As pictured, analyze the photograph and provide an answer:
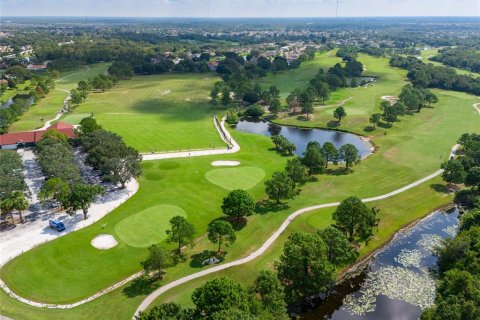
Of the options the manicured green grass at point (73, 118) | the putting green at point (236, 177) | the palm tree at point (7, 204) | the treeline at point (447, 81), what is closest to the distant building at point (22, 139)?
the manicured green grass at point (73, 118)

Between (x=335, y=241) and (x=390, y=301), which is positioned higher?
(x=335, y=241)

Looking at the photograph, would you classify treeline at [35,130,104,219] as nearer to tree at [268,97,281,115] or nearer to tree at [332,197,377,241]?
tree at [332,197,377,241]

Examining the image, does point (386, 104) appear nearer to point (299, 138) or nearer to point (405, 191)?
point (299, 138)

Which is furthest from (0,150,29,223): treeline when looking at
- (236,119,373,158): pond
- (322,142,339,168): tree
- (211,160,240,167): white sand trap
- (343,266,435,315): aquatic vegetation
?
(236,119,373,158): pond

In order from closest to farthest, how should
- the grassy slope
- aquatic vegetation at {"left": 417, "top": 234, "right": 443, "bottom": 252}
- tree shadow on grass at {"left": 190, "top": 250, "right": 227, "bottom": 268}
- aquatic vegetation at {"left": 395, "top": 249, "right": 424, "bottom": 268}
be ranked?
tree shadow on grass at {"left": 190, "top": 250, "right": 227, "bottom": 268}
aquatic vegetation at {"left": 395, "top": 249, "right": 424, "bottom": 268}
aquatic vegetation at {"left": 417, "top": 234, "right": 443, "bottom": 252}
the grassy slope

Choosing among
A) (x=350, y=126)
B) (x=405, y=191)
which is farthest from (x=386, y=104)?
(x=405, y=191)

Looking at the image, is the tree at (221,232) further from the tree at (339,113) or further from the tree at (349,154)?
the tree at (339,113)
